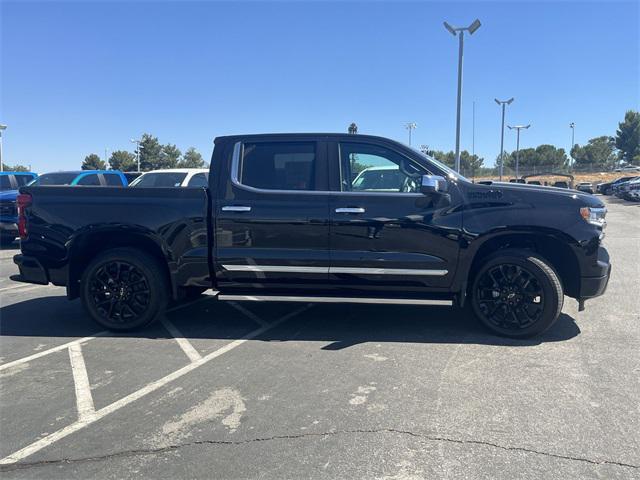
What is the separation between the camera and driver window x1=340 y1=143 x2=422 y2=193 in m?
5.16

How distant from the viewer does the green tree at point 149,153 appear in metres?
71.0

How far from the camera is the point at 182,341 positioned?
5.16 meters

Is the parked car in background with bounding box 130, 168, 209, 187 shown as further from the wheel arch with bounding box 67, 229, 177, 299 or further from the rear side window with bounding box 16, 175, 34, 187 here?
the wheel arch with bounding box 67, 229, 177, 299

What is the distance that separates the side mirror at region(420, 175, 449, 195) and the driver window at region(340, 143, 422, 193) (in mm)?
254

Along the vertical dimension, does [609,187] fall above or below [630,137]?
below

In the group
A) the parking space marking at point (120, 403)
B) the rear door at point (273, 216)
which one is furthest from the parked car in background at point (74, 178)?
the parking space marking at point (120, 403)

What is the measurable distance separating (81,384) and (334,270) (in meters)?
2.44

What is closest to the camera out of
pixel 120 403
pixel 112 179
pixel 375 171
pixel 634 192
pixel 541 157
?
pixel 120 403

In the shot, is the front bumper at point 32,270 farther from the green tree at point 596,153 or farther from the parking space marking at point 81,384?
the green tree at point 596,153

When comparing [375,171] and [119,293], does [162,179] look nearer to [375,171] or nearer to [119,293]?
[119,293]

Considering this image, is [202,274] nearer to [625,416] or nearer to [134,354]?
[134,354]

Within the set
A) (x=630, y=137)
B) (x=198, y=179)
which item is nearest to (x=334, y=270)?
(x=198, y=179)

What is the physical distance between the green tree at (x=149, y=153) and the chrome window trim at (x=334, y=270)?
227ft

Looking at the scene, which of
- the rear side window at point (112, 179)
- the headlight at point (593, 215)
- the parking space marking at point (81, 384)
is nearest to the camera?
the parking space marking at point (81, 384)
